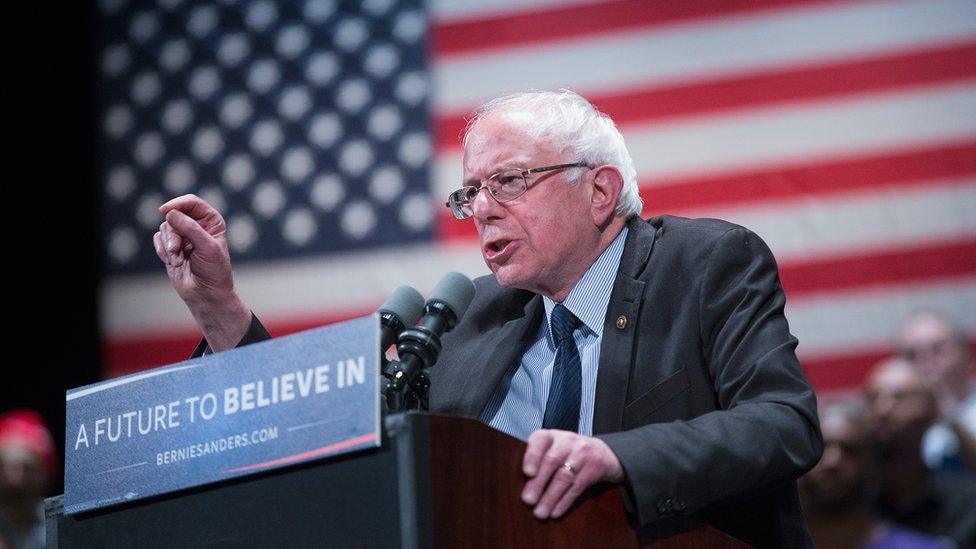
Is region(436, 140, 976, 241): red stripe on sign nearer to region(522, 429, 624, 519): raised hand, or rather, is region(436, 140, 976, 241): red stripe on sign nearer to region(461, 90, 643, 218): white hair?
region(461, 90, 643, 218): white hair

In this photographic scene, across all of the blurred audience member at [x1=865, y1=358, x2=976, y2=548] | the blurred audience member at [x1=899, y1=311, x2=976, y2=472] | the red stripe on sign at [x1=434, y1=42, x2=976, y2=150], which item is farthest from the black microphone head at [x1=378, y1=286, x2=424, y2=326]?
the red stripe on sign at [x1=434, y1=42, x2=976, y2=150]

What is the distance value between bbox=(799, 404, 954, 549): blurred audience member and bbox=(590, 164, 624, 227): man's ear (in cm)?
218

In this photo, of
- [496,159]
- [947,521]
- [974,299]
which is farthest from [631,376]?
[974,299]

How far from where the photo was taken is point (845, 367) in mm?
4773

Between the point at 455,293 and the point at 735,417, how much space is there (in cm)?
50

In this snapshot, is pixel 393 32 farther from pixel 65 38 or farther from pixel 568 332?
pixel 568 332

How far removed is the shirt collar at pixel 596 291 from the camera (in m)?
2.03

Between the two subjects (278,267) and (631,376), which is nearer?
(631,376)

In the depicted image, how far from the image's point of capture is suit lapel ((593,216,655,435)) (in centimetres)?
180

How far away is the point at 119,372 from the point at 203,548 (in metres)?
4.37

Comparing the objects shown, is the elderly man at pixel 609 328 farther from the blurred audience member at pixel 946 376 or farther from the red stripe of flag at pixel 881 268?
the red stripe of flag at pixel 881 268

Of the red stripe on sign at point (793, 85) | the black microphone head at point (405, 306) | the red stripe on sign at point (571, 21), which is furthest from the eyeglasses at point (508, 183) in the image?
the red stripe on sign at point (571, 21)

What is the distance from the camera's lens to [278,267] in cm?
540

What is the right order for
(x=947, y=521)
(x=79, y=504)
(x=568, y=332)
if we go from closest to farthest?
(x=79, y=504) < (x=568, y=332) < (x=947, y=521)
